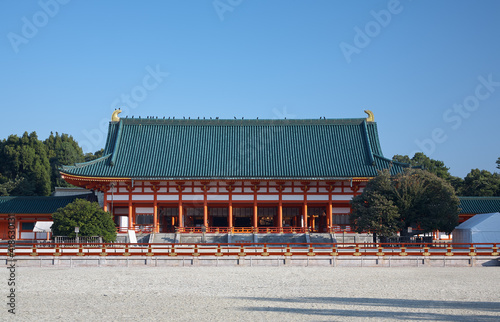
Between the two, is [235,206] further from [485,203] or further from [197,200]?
[485,203]

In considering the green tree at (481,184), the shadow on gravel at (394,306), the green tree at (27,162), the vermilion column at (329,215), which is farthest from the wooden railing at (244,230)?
the green tree at (27,162)

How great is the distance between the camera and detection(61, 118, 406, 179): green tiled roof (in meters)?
41.8

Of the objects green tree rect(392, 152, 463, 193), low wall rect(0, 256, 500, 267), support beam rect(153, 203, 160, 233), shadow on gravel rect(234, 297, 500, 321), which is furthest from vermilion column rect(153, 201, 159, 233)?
green tree rect(392, 152, 463, 193)

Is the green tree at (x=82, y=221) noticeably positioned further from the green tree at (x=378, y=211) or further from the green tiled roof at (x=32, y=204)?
the green tree at (x=378, y=211)

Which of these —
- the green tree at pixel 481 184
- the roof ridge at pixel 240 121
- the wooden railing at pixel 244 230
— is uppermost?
the roof ridge at pixel 240 121

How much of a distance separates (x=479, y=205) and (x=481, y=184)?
38.3ft

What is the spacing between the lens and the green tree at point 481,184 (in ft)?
175

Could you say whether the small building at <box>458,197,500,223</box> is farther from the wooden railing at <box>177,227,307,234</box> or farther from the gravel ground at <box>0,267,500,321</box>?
the gravel ground at <box>0,267,500,321</box>

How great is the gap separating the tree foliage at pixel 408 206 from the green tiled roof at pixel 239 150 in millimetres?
6636

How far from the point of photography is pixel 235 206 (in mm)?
44625

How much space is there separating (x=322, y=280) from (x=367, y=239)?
19731mm

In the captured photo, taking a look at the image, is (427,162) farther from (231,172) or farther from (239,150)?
(231,172)

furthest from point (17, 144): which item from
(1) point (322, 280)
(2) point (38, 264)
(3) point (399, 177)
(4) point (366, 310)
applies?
(4) point (366, 310)

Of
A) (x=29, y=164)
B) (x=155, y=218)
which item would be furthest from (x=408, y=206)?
(x=29, y=164)
